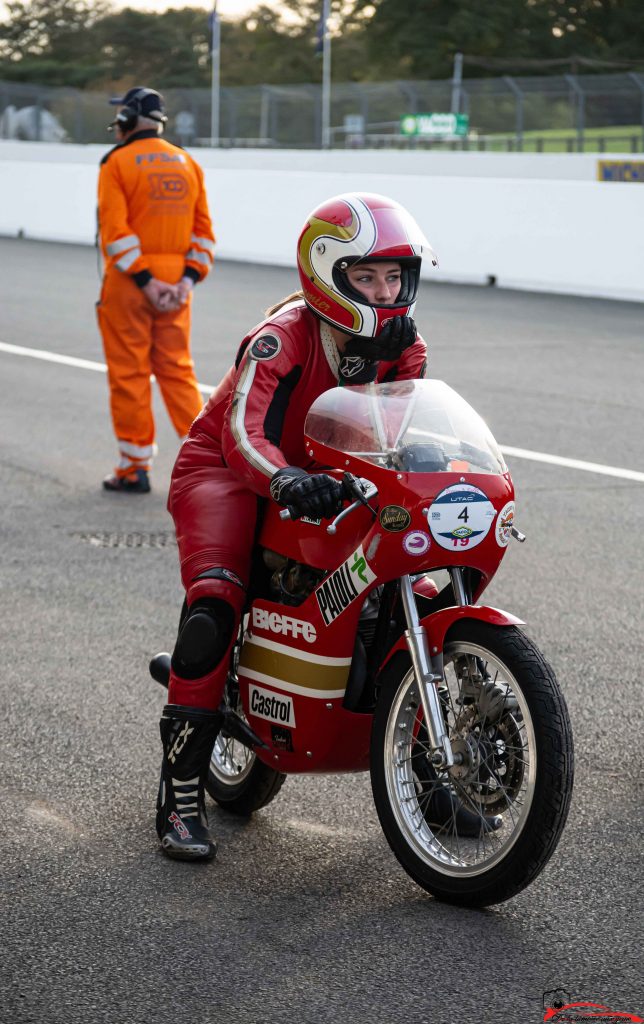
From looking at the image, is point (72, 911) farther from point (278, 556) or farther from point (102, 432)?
point (102, 432)

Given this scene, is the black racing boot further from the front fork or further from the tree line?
the tree line

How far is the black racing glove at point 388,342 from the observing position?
4.11m

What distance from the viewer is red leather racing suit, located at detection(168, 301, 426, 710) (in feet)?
A: 13.4

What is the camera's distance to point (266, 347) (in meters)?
4.12

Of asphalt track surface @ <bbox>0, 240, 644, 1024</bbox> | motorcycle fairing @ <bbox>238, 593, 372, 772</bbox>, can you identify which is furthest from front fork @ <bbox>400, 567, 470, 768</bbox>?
asphalt track surface @ <bbox>0, 240, 644, 1024</bbox>

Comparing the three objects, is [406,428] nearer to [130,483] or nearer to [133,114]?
[130,483]

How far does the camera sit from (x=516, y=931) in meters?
3.76

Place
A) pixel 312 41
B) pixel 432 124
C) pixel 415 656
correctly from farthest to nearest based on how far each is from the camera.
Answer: pixel 312 41 < pixel 432 124 < pixel 415 656

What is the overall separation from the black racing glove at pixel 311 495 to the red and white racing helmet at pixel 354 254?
0.53 m

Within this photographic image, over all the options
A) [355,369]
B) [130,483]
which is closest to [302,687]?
[355,369]

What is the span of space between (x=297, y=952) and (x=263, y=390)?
1398mm

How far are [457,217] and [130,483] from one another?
13034 millimetres

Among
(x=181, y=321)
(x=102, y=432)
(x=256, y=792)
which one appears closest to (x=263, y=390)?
(x=256, y=792)

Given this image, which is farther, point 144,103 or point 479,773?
point 144,103
